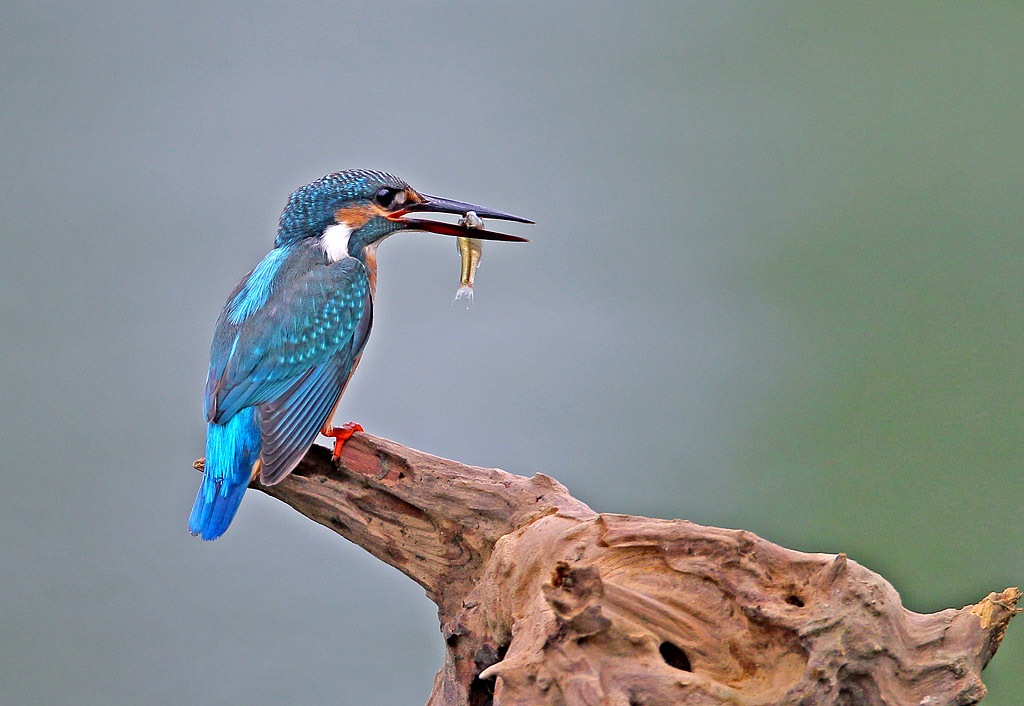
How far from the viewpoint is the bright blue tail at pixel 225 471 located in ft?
6.87

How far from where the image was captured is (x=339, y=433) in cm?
231

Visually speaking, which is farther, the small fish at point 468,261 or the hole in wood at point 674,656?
the small fish at point 468,261

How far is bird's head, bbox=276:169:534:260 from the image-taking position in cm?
242

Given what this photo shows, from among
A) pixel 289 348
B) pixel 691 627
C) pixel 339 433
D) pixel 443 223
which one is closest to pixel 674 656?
pixel 691 627

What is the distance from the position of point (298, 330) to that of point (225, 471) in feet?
1.22

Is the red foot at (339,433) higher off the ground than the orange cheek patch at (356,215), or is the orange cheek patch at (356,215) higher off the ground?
the orange cheek patch at (356,215)

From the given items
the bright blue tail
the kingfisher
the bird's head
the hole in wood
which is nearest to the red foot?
the kingfisher

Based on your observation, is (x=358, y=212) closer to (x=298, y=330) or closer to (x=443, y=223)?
(x=443, y=223)

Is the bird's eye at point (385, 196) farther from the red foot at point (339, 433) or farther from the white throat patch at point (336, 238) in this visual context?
the red foot at point (339, 433)

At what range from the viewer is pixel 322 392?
230 cm

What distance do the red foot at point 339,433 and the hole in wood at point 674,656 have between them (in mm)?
893

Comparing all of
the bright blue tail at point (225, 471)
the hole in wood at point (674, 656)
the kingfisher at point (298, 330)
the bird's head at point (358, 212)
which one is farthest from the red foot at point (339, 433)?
the hole in wood at point (674, 656)

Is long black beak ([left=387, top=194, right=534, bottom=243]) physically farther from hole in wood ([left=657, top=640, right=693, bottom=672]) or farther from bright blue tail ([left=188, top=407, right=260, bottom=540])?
hole in wood ([left=657, top=640, right=693, bottom=672])

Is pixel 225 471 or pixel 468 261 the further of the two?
pixel 468 261
